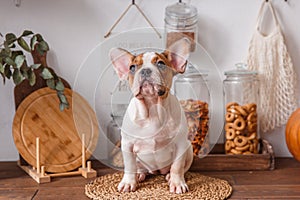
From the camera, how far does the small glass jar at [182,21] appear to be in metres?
1.55

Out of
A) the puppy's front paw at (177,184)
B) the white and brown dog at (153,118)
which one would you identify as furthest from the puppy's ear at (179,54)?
the puppy's front paw at (177,184)

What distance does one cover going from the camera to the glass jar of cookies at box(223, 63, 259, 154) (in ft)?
4.99

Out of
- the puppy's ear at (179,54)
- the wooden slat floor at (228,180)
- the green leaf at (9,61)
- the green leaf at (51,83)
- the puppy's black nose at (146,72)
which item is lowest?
the wooden slat floor at (228,180)

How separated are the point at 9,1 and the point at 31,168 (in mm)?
552

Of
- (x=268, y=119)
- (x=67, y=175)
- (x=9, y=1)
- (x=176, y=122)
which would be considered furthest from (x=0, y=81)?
(x=268, y=119)

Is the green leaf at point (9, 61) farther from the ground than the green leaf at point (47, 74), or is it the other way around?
the green leaf at point (9, 61)

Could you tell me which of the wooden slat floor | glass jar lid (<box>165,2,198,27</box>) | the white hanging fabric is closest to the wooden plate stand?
the wooden slat floor

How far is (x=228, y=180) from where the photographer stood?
140cm

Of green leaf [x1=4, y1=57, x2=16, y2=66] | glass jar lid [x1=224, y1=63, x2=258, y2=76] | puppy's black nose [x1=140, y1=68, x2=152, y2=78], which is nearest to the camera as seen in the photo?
puppy's black nose [x1=140, y1=68, x2=152, y2=78]

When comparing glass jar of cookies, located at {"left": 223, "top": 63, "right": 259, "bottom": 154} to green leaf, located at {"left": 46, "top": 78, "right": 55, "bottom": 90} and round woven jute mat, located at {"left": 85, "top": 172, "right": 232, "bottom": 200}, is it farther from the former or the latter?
green leaf, located at {"left": 46, "top": 78, "right": 55, "bottom": 90}

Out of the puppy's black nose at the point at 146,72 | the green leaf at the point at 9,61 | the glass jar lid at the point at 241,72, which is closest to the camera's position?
the puppy's black nose at the point at 146,72

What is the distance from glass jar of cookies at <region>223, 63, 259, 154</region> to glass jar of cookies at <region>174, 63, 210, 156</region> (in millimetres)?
104

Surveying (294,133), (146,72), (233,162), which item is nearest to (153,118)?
(146,72)

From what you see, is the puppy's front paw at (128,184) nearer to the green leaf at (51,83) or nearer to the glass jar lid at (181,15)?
the green leaf at (51,83)
